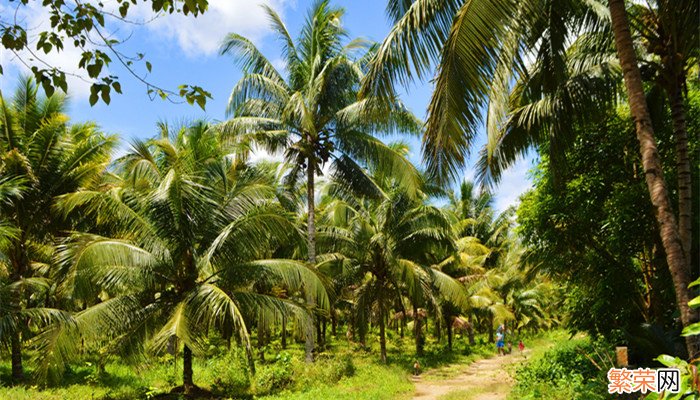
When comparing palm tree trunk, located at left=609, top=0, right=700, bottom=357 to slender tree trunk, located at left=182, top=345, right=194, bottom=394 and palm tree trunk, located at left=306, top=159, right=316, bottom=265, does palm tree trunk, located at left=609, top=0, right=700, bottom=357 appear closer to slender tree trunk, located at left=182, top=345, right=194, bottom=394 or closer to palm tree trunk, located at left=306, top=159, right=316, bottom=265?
slender tree trunk, located at left=182, top=345, right=194, bottom=394

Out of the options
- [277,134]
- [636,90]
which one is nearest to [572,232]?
[636,90]

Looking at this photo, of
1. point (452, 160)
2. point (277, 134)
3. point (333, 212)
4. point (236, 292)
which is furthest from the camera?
point (333, 212)

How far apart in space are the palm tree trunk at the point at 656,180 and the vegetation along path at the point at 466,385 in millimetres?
6620

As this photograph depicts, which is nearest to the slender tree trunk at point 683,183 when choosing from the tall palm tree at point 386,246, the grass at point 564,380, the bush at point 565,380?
the grass at point 564,380

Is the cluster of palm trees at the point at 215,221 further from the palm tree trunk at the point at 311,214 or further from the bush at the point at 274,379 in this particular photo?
the bush at the point at 274,379

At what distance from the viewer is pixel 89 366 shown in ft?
45.0

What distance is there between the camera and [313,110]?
44.0 feet

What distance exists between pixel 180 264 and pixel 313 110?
5672 mm

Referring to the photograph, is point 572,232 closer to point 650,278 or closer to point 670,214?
point 650,278

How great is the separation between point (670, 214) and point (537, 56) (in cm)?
322

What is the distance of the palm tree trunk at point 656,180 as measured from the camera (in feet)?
14.7

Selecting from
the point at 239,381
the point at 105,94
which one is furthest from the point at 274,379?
the point at 105,94

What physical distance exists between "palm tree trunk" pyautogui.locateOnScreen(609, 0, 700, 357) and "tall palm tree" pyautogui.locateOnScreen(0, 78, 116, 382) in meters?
10.9

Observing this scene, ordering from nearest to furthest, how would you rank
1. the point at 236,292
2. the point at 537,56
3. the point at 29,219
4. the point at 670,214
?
the point at 670,214 < the point at 537,56 < the point at 236,292 < the point at 29,219
